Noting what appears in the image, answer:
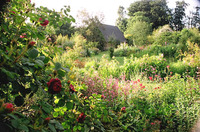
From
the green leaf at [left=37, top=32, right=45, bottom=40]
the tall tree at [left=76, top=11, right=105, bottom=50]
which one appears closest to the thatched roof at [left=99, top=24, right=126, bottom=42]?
the tall tree at [left=76, top=11, right=105, bottom=50]

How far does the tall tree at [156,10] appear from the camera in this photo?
26047 millimetres

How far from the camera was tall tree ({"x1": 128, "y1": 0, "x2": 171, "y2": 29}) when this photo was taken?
26047 millimetres

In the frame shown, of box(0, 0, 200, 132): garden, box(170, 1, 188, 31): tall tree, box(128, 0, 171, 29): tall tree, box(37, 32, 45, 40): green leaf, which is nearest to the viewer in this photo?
box(0, 0, 200, 132): garden

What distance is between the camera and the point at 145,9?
28.0 metres

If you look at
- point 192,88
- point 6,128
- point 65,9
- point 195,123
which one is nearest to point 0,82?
point 6,128

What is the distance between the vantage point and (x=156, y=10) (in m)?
26.5

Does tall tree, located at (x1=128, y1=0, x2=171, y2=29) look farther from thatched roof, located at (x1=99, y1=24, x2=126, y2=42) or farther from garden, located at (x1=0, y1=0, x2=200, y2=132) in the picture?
garden, located at (x1=0, y1=0, x2=200, y2=132)

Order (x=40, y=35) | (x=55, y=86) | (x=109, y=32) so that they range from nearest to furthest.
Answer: (x=55, y=86) → (x=40, y=35) → (x=109, y=32)

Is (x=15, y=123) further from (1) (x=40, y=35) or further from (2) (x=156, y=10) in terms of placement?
(2) (x=156, y=10)

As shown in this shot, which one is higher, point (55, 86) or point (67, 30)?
point (67, 30)

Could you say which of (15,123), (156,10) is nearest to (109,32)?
(156,10)

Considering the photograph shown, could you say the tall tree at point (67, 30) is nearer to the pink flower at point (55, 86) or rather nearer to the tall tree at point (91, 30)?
the tall tree at point (91, 30)

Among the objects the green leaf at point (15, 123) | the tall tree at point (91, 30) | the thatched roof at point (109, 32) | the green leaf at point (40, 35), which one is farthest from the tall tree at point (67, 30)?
the green leaf at point (15, 123)

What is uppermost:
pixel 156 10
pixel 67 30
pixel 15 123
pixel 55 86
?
pixel 156 10
